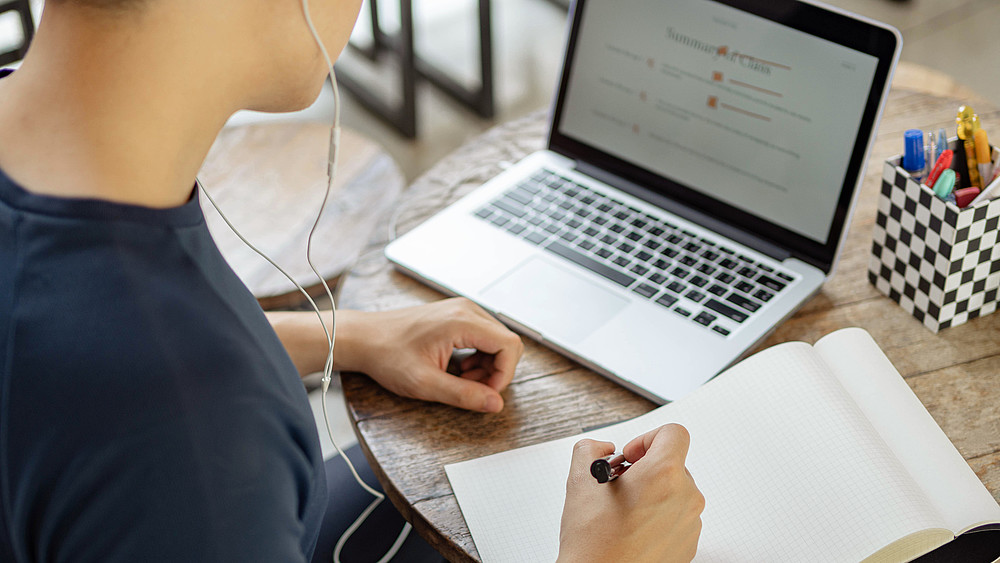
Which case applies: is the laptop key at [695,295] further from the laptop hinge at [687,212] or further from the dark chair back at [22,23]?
the dark chair back at [22,23]

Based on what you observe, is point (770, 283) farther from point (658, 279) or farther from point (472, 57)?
point (472, 57)

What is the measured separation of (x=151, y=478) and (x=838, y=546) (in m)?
0.50

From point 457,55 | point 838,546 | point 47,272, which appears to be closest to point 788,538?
point 838,546

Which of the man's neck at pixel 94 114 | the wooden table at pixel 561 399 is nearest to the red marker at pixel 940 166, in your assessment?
the wooden table at pixel 561 399

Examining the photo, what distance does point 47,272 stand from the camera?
0.50 m

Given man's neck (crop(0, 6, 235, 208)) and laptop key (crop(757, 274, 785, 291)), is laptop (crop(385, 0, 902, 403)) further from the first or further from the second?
man's neck (crop(0, 6, 235, 208))

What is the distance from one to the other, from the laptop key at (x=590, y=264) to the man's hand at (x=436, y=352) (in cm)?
16

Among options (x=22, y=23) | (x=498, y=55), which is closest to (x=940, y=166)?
Answer: (x=498, y=55)

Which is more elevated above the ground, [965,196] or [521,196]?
[965,196]

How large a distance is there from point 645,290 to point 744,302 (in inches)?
4.3

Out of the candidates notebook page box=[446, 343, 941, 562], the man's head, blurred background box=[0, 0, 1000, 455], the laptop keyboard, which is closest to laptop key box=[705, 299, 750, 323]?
the laptop keyboard

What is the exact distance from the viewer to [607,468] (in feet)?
2.26

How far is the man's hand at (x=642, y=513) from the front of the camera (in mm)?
666

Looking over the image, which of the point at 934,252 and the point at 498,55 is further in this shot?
the point at 498,55
